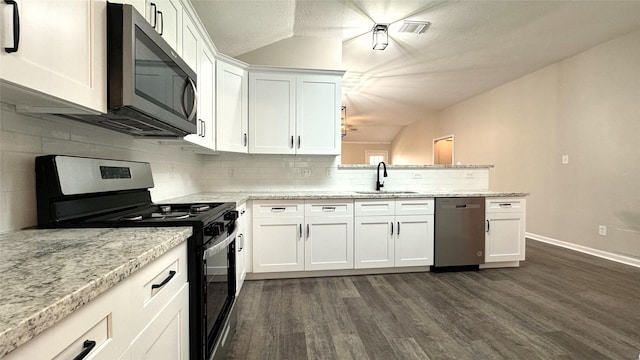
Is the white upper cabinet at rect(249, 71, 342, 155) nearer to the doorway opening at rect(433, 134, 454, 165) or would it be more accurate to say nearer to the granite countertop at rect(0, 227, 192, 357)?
the granite countertop at rect(0, 227, 192, 357)

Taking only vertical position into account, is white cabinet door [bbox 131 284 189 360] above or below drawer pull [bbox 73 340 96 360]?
below

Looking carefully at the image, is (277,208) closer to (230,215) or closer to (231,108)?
(230,215)

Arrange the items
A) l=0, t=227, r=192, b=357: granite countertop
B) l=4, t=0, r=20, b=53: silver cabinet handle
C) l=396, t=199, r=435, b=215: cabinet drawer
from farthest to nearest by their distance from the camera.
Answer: l=396, t=199, r=435, b=215: cabinet drawer → l=4, t=0, r=20, b=53: silver cabinet handle → l=0, t=227, r=192, b=357: granite countertop

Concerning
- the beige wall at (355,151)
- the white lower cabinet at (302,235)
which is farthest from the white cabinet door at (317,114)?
the beige wall at (355,151)

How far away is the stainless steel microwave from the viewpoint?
991 millimetres

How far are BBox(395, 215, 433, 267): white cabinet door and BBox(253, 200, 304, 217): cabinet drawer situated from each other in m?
1.04

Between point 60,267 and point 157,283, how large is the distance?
0.94 feet

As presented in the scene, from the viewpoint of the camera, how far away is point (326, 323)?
6.43ft

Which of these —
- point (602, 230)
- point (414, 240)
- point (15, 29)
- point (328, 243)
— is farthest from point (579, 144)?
point (15, 29)

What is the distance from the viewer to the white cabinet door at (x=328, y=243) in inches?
108

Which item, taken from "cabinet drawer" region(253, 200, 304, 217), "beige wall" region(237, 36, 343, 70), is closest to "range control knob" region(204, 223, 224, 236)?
"cabinet drawer" region(253, 200, 304, 217)

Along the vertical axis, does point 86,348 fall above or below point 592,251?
above

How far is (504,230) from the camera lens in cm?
304

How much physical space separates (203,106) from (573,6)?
371 cm
